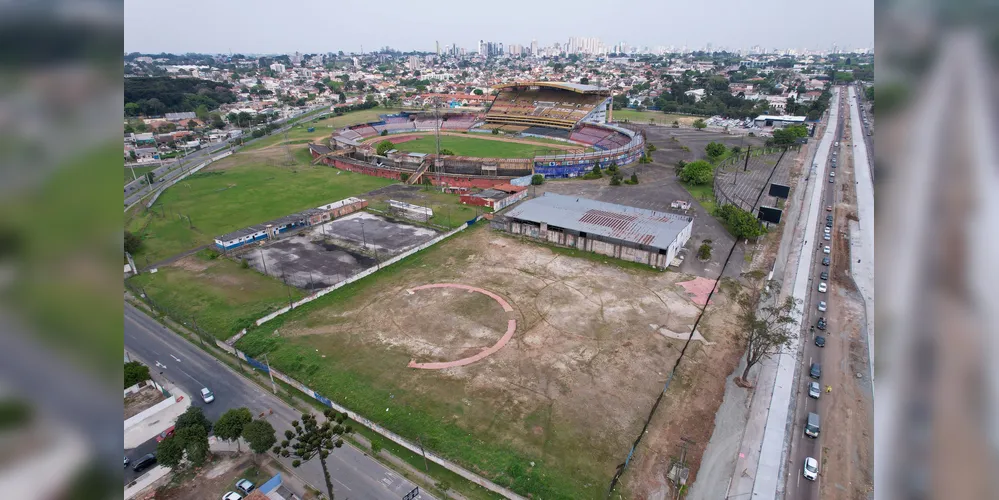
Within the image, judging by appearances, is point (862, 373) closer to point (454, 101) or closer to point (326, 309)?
point (326, 309)

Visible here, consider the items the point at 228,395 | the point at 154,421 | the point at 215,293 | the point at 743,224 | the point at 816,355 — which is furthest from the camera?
the point at 743,224

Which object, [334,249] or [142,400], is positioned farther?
[334,249]

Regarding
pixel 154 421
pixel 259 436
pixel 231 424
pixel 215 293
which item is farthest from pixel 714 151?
pixel 154 421

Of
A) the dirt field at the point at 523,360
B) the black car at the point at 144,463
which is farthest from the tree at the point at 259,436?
the black car at the point at 144,463

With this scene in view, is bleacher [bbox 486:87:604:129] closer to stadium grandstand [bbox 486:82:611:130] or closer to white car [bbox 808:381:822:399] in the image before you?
stadium grandstand [bbox 486:82:611:130]

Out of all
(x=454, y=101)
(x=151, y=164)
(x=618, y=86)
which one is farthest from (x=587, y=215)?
(x=618, y=86)

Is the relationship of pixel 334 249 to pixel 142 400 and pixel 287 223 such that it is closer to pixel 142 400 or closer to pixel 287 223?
pixel 287 223

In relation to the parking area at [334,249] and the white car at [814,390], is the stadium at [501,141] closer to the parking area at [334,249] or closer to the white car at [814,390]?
the parking area at [334,249]
